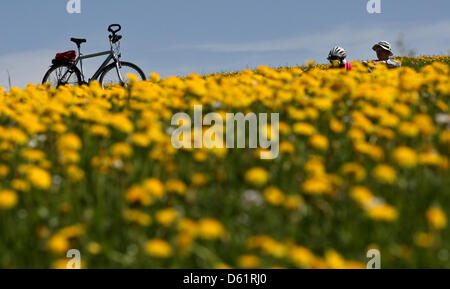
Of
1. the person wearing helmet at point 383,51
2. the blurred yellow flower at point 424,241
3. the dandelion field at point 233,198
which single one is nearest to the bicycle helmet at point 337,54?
the person wearing helmet at point 383,51

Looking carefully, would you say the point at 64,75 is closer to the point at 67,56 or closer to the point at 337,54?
the point at 67,56

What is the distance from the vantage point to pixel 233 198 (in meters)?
3.81

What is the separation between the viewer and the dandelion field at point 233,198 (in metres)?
3.23

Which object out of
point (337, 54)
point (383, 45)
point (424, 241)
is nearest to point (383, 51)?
point (383, 45)

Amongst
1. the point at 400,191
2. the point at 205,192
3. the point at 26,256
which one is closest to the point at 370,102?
the point at 400,191

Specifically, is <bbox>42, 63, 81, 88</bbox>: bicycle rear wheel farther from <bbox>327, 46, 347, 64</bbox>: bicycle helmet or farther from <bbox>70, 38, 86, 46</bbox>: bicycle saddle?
<bbox>327, 46, 347, 64</bbox>: bicycle helmet

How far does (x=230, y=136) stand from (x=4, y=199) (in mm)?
2277

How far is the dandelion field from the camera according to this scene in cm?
323

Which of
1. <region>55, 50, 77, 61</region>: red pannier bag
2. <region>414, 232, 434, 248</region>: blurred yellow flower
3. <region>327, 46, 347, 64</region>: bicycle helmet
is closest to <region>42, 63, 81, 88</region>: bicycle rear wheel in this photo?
<region>55, 50, 77, 61</region>: red pannier bag

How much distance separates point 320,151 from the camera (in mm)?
4590

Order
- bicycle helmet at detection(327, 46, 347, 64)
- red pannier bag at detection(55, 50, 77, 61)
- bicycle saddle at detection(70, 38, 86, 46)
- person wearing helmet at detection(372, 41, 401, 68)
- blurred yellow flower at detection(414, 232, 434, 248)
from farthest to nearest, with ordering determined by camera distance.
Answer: bicycle saddle at detection(70, 38, 86, 46), red pannier bag at detection(55, 50, 77, 61), person wearing helmet at detection(372, 41, 401, 68), bicycle helmet at detection(327, 46, 347, 64), blurred yellow flower at detection(414, 232, 434, 248)

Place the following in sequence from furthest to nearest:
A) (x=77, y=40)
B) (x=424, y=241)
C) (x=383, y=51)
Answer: (x=77, y=40)
(x=383, y=51)
(x=424, y=241)

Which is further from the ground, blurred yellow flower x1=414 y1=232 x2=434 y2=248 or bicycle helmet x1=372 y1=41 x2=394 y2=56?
bicycle helmet x1=372 y1=41 x2=394 y2=56
